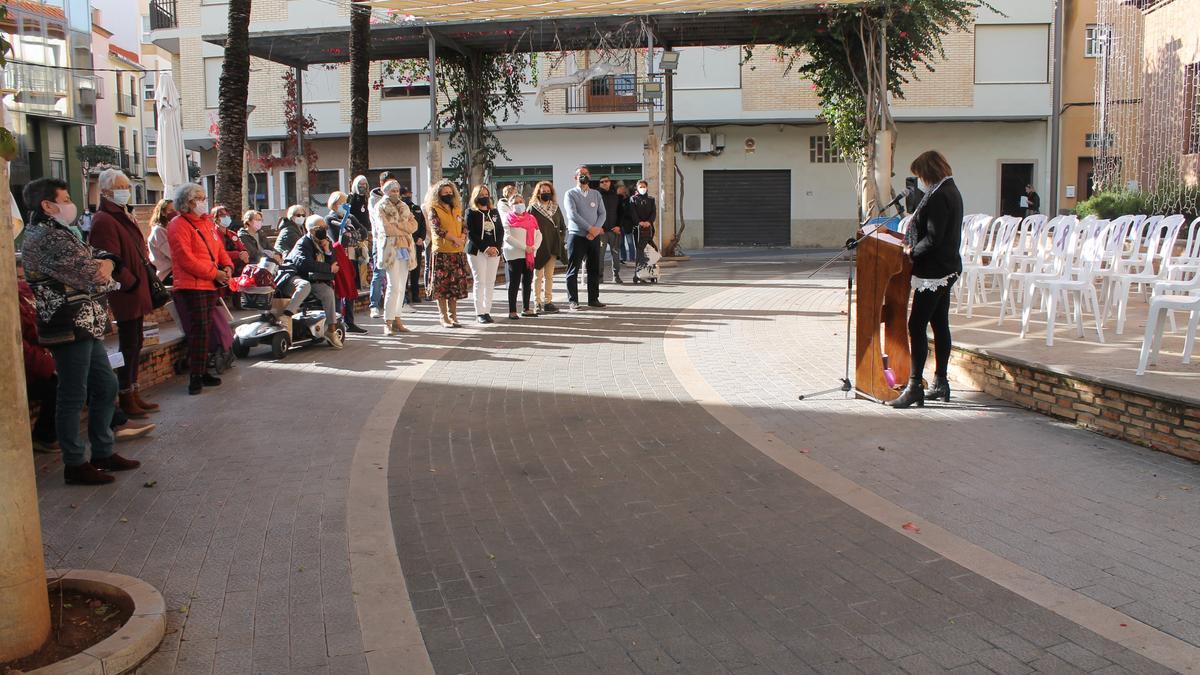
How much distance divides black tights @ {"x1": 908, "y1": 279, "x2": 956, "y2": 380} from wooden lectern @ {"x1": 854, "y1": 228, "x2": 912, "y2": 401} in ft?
0.39

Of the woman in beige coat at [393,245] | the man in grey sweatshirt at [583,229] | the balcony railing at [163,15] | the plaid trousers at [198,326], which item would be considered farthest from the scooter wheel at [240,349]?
the balcony railing at [163,15]

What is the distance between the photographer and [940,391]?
829 cm

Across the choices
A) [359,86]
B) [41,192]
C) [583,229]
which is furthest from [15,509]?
[359,86]

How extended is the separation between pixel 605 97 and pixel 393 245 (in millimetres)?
23424

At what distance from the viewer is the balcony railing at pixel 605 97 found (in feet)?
114

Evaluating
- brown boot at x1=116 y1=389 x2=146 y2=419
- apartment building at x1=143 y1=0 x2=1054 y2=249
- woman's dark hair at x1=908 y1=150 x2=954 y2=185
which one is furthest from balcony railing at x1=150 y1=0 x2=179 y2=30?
woman's dark hair at x1=908 y1=150 x2=954 y2=185

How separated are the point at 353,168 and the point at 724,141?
18.6 metres

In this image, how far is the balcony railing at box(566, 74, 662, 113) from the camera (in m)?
34.8

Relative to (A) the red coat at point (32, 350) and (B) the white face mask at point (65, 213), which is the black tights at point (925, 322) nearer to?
(B) the white face mask at point (65, 213)

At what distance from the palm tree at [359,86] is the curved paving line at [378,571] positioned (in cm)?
1207

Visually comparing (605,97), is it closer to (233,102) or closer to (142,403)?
(233,102)

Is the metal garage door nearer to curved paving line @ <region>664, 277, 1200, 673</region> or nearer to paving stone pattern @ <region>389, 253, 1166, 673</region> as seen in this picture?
paving stone pattern @ <region>389, 253, 1166, 673</region>

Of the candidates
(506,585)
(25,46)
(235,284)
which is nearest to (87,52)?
(25,46)

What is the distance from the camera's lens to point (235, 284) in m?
11.9
